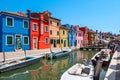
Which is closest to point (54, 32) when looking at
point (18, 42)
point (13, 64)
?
point (18, 42)

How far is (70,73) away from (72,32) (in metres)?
46.1

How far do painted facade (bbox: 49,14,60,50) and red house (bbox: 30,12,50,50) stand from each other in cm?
176

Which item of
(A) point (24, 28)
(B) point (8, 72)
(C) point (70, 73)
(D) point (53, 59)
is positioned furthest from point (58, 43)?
(C) point (70, 73)

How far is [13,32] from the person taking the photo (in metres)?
30.0

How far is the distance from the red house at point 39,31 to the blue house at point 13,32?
1571 mm

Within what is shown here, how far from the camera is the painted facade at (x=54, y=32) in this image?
141ft

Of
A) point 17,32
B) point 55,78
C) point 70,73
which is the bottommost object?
point 55,78

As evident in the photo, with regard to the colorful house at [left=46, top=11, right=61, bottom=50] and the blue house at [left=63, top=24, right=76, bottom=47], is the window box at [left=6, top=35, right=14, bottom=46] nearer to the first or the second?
the colorful house at [left=46, top=11, right=61, bottom=50]

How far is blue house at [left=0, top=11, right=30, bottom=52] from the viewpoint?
27953mm

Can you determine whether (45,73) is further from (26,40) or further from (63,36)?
(63,36)

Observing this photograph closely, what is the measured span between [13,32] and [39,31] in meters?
8.19

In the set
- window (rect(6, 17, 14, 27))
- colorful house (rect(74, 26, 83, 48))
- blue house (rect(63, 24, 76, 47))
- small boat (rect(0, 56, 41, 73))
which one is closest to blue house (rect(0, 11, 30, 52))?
window (rect(6, 17, 14, 27))

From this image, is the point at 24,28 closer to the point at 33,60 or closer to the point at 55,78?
the point at 33,60

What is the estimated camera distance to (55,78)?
48.9 ft
